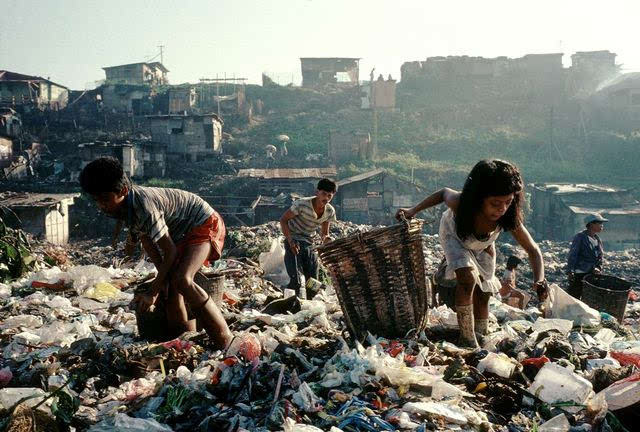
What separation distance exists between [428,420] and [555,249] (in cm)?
1663

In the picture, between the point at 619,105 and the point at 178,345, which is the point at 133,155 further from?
the point at 619,105

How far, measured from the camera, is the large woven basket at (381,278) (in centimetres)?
325

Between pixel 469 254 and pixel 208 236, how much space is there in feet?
6.03

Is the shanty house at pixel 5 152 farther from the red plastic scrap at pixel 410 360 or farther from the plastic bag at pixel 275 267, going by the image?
the red plastic scrap at pixel 410 360

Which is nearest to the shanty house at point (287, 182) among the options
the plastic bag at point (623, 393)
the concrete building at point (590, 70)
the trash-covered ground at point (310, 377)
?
the trash-covered ground at point (310, 377)

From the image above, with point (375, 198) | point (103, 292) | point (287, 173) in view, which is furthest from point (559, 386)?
point (287, 173)

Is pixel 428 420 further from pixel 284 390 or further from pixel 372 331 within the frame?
pixel 372 331

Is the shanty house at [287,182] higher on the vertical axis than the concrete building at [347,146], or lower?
lower

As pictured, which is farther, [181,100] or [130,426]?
[181,100]

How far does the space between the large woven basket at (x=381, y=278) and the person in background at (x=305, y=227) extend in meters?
1.96

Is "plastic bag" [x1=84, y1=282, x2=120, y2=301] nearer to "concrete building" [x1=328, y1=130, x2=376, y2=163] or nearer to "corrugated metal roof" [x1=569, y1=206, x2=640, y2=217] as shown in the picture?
"corrugated metal roof" [x1=569, y1=206, x2=640, y2=217]

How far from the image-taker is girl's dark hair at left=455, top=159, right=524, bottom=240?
9.64 ft

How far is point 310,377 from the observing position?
288 cm

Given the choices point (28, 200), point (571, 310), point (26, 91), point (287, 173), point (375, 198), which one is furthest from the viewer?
point (26, 91)
